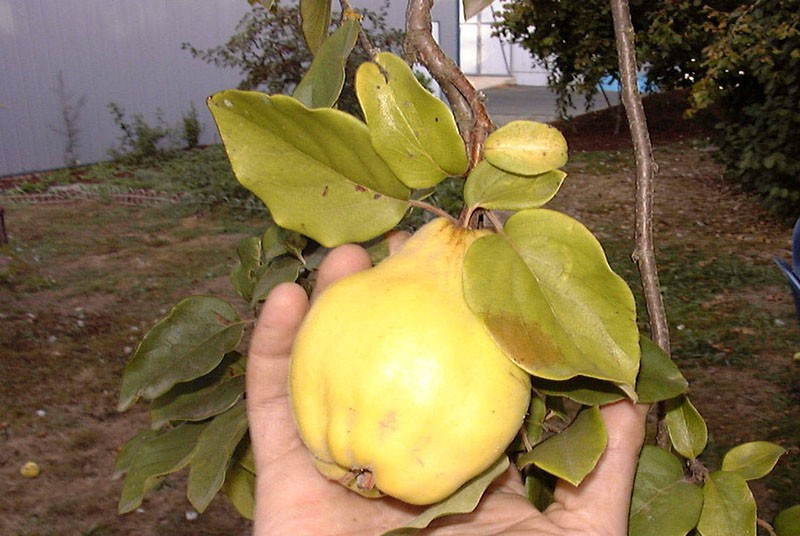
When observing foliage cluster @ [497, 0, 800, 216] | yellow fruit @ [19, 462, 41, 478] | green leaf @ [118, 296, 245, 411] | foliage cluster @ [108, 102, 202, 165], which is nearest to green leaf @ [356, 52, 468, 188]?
green leaf @ [118, 296, 245, 411]

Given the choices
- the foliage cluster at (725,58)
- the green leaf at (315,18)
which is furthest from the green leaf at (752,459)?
the foliage cluster at (725,58)

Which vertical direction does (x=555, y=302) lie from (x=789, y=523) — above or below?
above

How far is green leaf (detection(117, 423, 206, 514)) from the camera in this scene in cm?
76

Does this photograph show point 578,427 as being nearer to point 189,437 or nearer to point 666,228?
point 189,437

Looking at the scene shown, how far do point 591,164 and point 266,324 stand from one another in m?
6.50

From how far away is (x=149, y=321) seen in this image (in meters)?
3.79

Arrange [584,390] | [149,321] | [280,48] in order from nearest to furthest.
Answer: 1. [584,390]
2. [149,321]
3. [280,48]

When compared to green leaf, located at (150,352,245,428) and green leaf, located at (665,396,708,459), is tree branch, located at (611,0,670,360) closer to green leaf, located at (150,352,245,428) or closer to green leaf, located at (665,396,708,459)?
green leaf, located at (665,396,708,459)

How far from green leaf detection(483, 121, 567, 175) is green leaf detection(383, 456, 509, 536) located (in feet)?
0.68

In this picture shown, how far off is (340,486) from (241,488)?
253 mm

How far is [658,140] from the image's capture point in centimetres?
776

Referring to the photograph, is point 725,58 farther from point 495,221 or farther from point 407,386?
point 407,386

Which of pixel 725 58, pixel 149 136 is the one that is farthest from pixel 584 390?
pixel 149 136

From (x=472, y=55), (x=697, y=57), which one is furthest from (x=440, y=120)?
(x=472, y=55)
